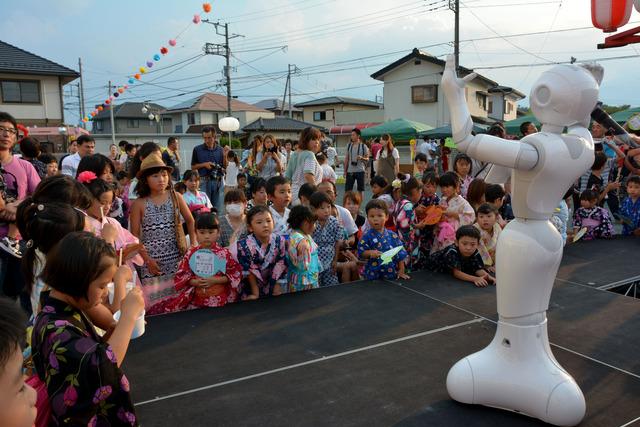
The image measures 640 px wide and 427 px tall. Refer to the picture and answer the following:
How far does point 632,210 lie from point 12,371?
20.9 ft

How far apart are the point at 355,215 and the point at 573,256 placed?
7.13ft

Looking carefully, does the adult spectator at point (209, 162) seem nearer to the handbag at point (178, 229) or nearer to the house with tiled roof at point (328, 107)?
the handbag at point (178, 229)

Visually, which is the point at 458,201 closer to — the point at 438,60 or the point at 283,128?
the point at 438,60

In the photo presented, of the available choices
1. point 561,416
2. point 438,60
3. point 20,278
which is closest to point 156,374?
point 20,278

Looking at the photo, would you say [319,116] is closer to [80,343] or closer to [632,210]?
[632,210]

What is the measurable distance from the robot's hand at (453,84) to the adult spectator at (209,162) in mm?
5020

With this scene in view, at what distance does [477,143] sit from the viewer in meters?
1.90

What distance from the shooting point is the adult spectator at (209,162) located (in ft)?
21.5

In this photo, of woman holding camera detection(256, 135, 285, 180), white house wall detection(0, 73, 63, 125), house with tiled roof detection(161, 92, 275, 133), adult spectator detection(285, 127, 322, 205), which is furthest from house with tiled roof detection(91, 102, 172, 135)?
adult spectator detection(285, 127, 322, 205)

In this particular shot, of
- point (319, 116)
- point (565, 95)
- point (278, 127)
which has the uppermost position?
point (319, 116)

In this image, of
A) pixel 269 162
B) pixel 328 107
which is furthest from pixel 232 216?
pixel 328 107

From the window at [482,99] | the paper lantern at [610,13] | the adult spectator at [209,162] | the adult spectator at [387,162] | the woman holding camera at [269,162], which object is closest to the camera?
the paper lantern at [610,13]

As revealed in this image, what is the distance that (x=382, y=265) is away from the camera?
3.73 meters

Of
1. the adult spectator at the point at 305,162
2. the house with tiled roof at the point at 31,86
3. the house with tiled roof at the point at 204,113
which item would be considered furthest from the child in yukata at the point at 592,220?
the house with tiled roof at the point at 204,113
